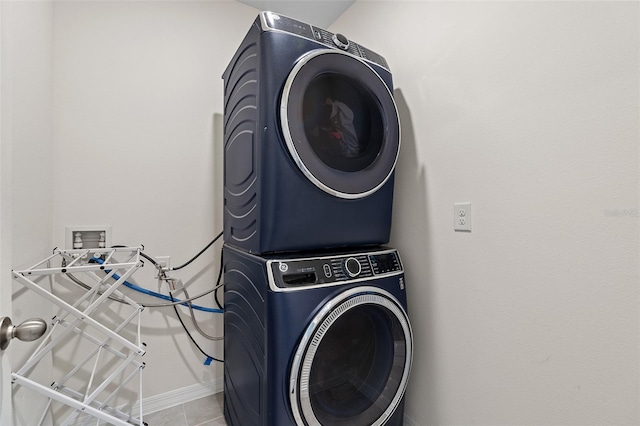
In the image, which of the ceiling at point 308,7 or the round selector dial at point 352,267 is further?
the ceiling at point 308,7

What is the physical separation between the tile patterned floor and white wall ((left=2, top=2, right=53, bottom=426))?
53 centimetres

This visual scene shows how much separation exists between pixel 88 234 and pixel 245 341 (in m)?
1.00

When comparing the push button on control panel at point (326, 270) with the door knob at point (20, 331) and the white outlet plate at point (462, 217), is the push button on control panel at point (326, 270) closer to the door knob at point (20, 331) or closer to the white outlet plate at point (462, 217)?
the white outlet plate at point (462, 217)

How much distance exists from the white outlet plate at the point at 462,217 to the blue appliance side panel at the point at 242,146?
83 centimetres

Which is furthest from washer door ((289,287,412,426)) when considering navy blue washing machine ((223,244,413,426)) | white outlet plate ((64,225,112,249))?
white outlet plate ((64,225,112,249))

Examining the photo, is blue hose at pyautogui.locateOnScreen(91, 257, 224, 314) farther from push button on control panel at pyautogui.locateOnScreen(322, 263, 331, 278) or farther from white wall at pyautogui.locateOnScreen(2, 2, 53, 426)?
push button on control panel at pyautogui.locateOnScreen(322, 263, 331, 278)

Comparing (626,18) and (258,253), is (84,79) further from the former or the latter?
(626,18)

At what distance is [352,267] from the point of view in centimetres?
113

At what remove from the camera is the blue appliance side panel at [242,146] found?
1.10 m

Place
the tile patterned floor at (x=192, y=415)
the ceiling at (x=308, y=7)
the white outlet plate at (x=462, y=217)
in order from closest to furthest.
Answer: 1. the white outlet plate at (x=462, y=217)
2. the tile patterned floor at (x=192, y=415)
3. the ceiling at (x=308, y=7)

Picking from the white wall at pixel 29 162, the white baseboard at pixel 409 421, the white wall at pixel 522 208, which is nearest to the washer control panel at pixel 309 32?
the white wall at pixel 522 208

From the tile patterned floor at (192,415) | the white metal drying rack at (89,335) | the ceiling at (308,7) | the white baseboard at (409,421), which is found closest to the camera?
the white metal drying rack at (89,335)

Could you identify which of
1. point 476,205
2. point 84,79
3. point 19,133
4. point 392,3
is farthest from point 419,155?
point 84,79

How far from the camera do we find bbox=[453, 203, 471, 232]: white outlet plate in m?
1.17
